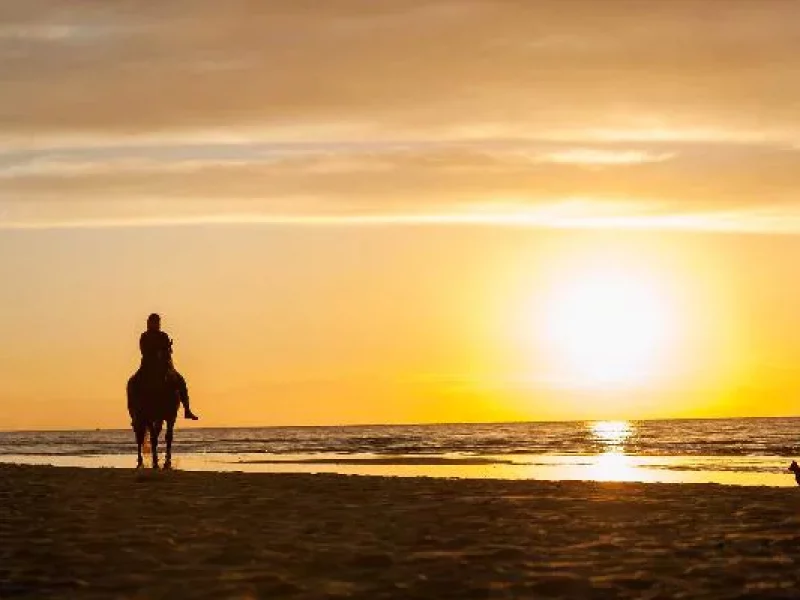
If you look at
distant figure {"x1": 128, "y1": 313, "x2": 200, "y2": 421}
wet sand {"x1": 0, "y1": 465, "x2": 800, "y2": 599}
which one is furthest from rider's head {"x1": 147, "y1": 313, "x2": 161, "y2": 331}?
wet sand {"x1": 0, "y1": 465, "x2": 800, "y2": 599}

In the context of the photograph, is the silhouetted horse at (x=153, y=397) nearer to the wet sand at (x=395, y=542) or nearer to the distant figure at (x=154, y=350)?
the distant figure at (x=154, y=350)

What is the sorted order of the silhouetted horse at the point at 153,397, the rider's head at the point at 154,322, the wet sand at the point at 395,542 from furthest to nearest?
the silhouetted horse at the point at 153,397 → the rider's head at the point at 154,322 → the wet sand at the point at 395,542

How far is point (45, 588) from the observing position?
31.0ft

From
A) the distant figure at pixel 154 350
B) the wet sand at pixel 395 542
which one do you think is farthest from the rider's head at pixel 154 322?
the wet sand at pixel 395 542

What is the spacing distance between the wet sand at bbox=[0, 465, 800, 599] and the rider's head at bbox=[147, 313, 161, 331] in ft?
20.9

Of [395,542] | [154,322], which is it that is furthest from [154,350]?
[395,542]

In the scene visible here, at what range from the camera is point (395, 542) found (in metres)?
12.3

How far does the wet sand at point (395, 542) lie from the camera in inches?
374

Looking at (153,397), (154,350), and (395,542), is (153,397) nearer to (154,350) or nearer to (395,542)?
(154,350)

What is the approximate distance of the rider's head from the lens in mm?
25953

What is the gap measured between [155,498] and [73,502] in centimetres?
121

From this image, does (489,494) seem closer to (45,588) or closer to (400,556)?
(400,556)

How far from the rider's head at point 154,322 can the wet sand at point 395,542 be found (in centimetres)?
637

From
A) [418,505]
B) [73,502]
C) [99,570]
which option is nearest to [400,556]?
A: [99,570]
